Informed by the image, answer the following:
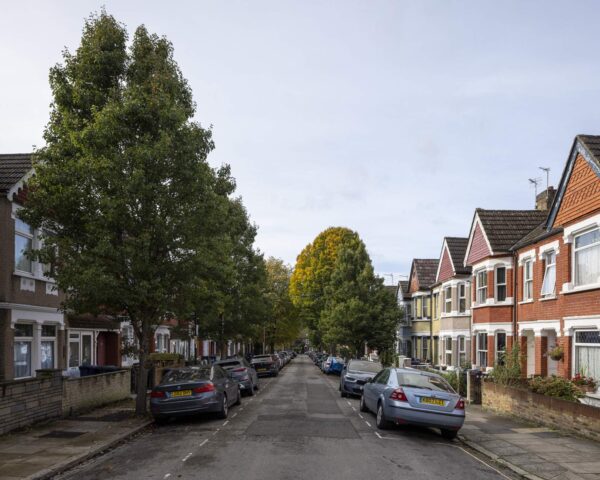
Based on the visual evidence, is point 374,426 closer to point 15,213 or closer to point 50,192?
point 50,192

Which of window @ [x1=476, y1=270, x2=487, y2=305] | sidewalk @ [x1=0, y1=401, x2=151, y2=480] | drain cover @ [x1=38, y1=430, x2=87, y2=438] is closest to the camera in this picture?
sidewalk @ [x1=0, y1=401, x2=151, y2=480]

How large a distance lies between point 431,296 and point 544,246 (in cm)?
1728

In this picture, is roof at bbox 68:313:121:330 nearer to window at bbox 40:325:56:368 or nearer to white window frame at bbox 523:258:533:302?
window at bbox 40:325:56:368

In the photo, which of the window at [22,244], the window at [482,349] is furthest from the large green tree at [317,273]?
the window at [22,244]

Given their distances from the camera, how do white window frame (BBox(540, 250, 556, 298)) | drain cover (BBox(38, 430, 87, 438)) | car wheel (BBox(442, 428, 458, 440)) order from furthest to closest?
white window frame (BBox(540, 250, 556, 298)) → car wheel (BBox(442, 428, 458, 440)) → drain cover (BBox(38, 430, 87, 438))

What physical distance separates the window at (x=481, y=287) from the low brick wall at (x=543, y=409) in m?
6.81

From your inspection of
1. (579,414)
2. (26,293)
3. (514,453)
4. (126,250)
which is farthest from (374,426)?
(26,293)

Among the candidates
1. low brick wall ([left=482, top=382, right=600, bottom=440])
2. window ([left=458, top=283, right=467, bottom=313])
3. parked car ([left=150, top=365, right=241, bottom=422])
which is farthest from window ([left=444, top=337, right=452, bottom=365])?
parked car ([left=150, top=365, right=241, bottom=422])

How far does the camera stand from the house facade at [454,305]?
30.1 meters

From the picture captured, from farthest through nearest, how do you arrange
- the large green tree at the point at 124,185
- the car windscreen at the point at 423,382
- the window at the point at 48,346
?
the window at the point at 48,346 → the large green tree at the point at 124,185 → the car windscreen at the point at 423,382

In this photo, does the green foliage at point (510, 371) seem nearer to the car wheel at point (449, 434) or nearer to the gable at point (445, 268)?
the car wheel at point (449, 434)

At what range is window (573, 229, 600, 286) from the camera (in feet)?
53.7

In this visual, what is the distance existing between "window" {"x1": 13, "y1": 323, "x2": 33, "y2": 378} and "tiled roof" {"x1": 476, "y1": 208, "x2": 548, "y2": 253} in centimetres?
1817

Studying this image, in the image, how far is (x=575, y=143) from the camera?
17484 mm
